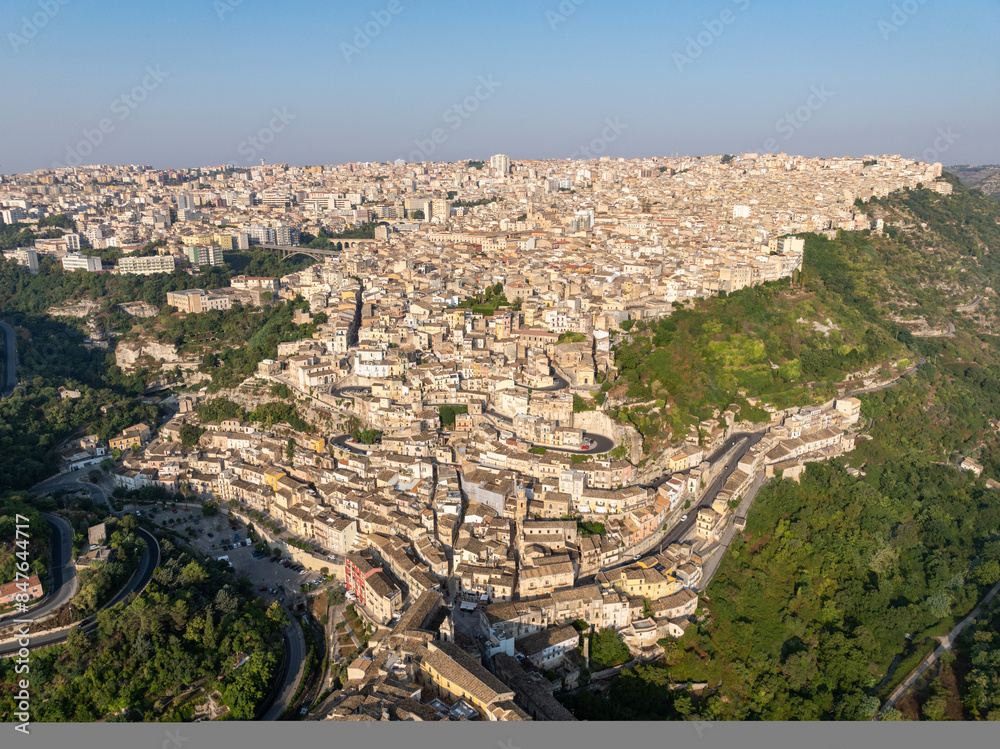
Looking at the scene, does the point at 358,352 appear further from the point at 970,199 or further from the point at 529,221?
the point at 970,199

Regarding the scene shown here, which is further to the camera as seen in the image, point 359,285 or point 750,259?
point 359,285

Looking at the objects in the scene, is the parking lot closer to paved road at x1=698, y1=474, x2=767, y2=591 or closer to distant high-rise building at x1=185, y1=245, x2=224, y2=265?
paved road at x1=698, y1=474, x2=767, y2=591

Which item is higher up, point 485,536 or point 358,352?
point 358,352

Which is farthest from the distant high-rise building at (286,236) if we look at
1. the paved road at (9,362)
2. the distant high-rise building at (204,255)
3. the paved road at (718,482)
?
the paved road at (718,482)

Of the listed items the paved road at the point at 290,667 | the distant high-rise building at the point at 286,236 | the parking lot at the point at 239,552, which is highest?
the distant high-rise building at the point at 286,236

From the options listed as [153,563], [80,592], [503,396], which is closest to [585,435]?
[503,396]

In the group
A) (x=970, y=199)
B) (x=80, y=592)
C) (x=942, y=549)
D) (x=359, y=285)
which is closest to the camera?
(x=80, y=592)

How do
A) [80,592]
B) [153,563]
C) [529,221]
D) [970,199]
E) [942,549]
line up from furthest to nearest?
1. [970,199]
2. [529,221]
3. [942,549]
4. [153,563]
5. [80,592]

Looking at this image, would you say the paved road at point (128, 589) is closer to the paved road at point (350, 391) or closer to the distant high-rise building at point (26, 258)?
the paved road at point (350, 391)
